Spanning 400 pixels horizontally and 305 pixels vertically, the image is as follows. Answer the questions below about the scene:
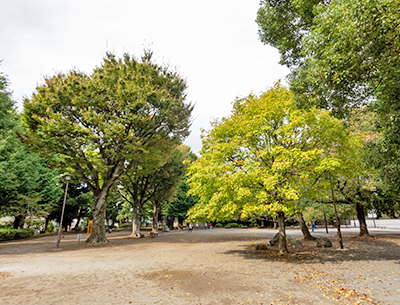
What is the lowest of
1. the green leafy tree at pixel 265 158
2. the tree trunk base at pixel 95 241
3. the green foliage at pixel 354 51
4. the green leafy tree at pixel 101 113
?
the tree trunk base at pixel 95 241

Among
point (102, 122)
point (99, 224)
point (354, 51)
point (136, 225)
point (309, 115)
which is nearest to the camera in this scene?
point (354, 51)

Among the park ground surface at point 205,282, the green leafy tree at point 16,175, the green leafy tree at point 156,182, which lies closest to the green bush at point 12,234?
the green leafy tree at point 16,175

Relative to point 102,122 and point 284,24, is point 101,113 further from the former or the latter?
point 284,24

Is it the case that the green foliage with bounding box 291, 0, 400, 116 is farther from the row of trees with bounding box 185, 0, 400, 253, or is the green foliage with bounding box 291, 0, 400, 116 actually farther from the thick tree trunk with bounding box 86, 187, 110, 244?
the thick tree trunk with bounding box 86, 187, 110, 244

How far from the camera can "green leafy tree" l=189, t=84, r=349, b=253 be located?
1018 centimetres

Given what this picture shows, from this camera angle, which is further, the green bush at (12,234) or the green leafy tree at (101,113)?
the green bush at (12,234)

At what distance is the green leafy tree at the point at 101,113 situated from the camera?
17.7m

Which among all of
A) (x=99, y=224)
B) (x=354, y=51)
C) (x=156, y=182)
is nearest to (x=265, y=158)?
(x=354, y=51)

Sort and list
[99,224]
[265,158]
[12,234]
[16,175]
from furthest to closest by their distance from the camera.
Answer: [12,234] → [16,175] → [99,224] → [265,158]

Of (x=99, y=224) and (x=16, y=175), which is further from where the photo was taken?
(x=16, y=175)

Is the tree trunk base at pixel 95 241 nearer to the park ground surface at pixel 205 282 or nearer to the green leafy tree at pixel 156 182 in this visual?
the park ground surface at pixel 205 282

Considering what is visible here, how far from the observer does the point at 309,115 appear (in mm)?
10922

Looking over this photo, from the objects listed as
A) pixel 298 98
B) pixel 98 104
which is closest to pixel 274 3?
pixel 298 98

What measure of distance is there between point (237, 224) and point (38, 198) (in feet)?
130
